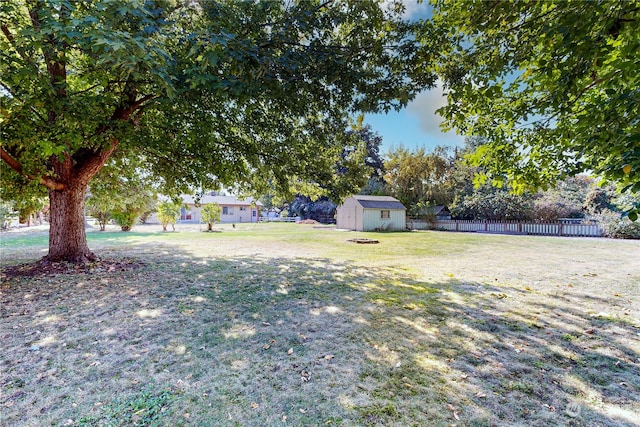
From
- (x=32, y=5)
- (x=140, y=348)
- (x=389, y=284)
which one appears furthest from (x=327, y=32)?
(x=140, y=348)

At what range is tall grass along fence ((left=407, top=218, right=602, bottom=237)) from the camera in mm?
18859

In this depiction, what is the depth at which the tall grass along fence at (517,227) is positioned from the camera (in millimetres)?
18859

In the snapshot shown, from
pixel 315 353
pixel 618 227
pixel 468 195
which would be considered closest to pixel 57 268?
pixel 315 353

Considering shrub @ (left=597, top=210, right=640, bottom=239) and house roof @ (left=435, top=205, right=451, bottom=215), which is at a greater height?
house roof @ (left=435, top=205, right=451, bottom=215)

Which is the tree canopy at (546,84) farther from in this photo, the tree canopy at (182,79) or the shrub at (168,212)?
the shrub at (168,212)

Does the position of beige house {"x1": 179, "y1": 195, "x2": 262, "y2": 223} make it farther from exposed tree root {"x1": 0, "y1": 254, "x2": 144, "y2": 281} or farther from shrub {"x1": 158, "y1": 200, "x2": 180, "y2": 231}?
exposed tree root {"x1": 0, "y1": 254, "x2": 144, "y2": 281}

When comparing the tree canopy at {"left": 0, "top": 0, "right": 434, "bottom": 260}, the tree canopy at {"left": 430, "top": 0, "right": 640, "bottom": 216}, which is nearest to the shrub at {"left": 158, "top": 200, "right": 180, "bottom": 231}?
the tree canopy at {"left": 0, "top": 0, "right": 434, "bottom": 260}

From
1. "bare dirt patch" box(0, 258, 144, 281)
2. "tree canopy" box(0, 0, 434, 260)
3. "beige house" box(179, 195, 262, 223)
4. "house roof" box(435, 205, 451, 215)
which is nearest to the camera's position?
"tree canopy" box(0, 0, 434, 260)

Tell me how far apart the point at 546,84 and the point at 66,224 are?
9719mm

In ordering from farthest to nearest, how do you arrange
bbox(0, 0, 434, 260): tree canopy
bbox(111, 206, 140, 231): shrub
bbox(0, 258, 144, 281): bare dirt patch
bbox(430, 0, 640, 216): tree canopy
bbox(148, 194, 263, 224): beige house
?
bbox(148, 194, 263, 224): beige house → bbox(111, 206, 140, 231): shrub → bbox(0, 258, 144, 281): bare dirt patch → bbox(0, 0, 434, 260): tree canopy → bbox(430, 0, 640, 216): tree canopy

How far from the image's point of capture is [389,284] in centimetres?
591

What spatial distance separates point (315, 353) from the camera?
295 cm

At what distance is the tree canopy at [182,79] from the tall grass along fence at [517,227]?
20.2m

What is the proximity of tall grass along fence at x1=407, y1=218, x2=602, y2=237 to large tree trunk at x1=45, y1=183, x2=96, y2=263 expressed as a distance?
25.5 m
